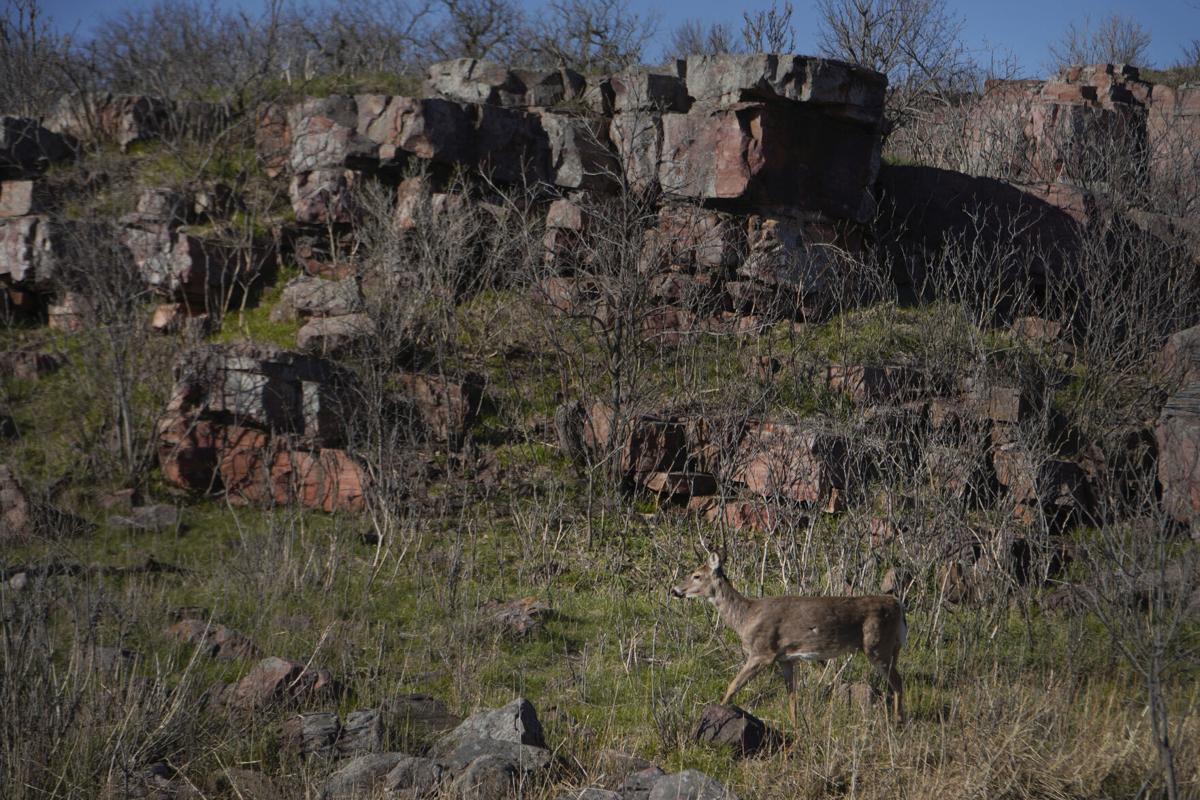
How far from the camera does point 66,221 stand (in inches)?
800

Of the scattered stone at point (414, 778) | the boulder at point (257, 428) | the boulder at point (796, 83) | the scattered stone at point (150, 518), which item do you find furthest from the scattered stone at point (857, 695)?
the boulder at point (796, 83)

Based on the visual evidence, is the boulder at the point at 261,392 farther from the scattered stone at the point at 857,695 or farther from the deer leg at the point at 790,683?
the scattered stone at the point at 857,695

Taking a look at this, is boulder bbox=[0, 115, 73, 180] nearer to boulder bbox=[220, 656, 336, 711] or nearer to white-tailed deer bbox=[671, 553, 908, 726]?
boulder bbox=[220, 656, 336, 711]

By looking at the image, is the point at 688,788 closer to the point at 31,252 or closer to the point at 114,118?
the point at 31,252

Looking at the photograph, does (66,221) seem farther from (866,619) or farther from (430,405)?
(866,619)

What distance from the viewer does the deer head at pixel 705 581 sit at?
9.37 meters

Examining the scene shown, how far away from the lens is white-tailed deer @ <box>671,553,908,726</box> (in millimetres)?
8501

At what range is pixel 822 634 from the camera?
8492 mm

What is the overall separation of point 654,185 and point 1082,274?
7.38 meters

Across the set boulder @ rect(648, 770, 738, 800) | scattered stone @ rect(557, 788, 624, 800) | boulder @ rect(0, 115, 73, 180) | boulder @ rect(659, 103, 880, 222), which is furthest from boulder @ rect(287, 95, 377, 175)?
boulder @ rect(648, 770, 738, 800)

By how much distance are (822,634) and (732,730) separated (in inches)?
40.3

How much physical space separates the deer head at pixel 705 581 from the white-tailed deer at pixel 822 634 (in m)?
0.60

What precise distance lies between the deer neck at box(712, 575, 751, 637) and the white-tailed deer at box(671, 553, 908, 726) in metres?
0.18

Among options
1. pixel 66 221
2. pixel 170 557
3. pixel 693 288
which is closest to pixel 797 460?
pixel 693 288
